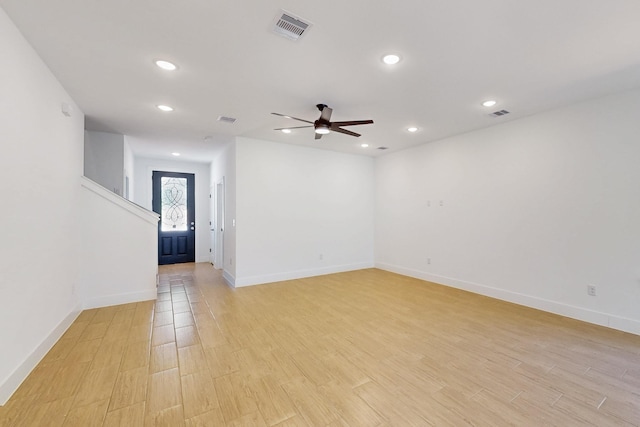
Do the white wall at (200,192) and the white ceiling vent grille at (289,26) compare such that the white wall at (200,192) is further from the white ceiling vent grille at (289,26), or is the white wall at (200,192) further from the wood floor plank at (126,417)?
the white ceiling vent grille at (289,26)

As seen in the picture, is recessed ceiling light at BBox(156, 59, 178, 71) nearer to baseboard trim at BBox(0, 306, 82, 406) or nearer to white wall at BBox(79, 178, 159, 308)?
white wall at BBox(79, 178, 159, 308)

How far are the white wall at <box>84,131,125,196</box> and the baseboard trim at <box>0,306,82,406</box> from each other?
2.57 m

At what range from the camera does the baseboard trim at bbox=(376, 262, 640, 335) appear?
10.5 ft

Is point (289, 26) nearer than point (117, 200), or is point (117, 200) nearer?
point (289, 26)

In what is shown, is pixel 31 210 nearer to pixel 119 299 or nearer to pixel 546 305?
pixel 119 299

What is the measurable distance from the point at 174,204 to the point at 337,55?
660cm

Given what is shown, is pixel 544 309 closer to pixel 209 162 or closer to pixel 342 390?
pixel 342 390

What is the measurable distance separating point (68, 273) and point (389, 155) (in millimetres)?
6160

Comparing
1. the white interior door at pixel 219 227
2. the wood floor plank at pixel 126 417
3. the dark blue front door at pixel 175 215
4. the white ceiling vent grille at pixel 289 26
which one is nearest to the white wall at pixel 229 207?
the white interior door at pixel 219 227

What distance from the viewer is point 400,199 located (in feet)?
20.4

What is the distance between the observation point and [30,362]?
2.32 m

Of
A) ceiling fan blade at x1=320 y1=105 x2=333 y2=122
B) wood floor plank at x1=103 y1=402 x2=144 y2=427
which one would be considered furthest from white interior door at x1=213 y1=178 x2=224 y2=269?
wood floor plank at x1=103 y1=402 x2=144 y2=427

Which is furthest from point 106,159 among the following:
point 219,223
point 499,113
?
point 499,113

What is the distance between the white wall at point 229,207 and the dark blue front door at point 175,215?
197 centimetres
